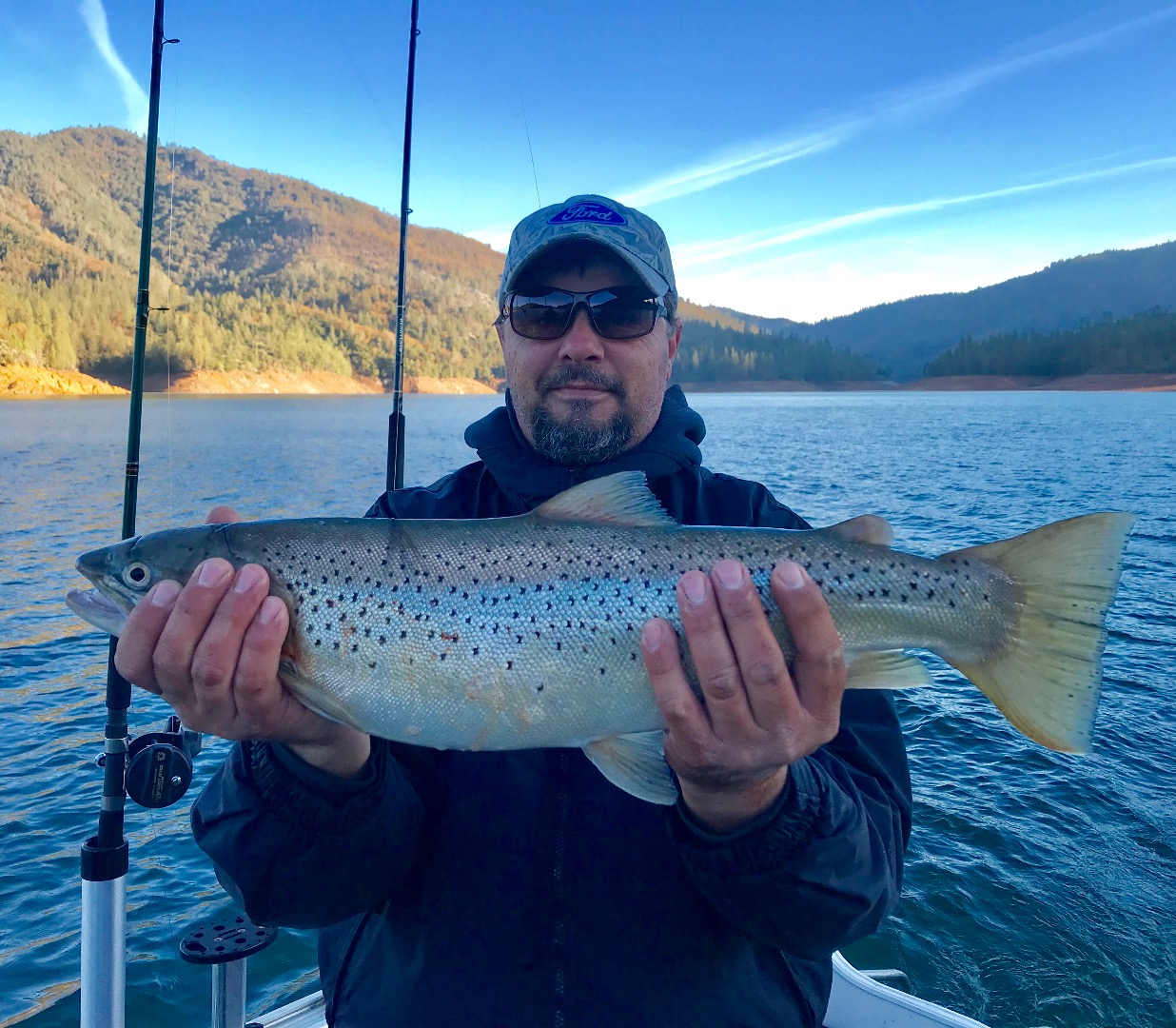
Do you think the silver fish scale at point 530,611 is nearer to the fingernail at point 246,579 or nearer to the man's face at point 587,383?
the fingernail at point 246,579

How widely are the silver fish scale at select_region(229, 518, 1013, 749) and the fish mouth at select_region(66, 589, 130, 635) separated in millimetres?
428

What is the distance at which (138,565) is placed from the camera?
265 cm

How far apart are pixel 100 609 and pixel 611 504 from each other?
166cm

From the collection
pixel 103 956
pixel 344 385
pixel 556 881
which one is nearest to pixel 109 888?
pixel 103 956

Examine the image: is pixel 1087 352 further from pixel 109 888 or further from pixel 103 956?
pixel 103 956

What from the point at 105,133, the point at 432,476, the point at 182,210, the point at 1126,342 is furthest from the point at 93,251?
the point at 1126,342

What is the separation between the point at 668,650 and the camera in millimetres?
2172

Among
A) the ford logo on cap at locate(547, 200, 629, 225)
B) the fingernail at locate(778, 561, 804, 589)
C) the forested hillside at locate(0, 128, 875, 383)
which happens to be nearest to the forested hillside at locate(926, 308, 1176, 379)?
the forested hillside at locate(0, 128, 875, 383)

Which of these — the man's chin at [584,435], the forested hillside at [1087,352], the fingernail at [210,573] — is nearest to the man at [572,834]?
the fingernail at [210,573]

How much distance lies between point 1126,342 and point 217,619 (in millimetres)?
144722

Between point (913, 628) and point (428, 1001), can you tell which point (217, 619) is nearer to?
point (428, 1001)

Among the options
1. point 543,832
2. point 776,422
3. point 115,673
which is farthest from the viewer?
point 776,422

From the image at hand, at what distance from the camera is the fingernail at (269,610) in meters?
2.28

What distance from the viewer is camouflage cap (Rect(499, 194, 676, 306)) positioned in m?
3.19
